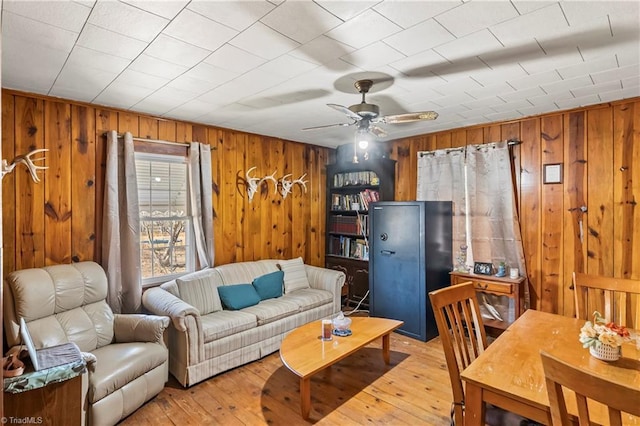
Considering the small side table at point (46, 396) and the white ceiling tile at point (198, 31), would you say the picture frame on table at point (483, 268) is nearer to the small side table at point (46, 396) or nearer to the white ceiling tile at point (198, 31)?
the white ceiling tile at point (198, 31)

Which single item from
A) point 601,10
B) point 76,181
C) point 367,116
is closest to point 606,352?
point 601,10

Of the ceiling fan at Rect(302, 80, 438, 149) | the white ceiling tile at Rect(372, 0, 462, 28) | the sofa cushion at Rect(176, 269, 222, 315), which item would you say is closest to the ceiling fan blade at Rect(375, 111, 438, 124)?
the ceiling fan at Rect(302, 80, 438, 149)

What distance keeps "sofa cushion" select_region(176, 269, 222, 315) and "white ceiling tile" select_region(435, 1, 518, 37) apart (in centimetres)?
299

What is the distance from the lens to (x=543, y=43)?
2.12 m

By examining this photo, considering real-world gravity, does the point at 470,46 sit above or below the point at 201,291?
above

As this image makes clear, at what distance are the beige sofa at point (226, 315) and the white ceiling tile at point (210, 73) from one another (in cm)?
186

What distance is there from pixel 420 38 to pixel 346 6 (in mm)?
553

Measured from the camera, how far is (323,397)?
9.19 feet

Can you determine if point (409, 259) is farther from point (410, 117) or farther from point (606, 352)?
point (606, 352)

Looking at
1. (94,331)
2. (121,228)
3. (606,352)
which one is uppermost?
(121,228)

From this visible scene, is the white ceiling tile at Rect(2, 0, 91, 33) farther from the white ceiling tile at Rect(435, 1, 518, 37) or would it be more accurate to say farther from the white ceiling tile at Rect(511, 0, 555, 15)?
the white ceiling tile at Rect(511, 0, 555, 15)

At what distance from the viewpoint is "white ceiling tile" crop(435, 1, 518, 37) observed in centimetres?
173

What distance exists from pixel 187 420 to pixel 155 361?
0.51 m

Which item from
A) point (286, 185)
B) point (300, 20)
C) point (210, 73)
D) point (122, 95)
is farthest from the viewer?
point (286, 185)
